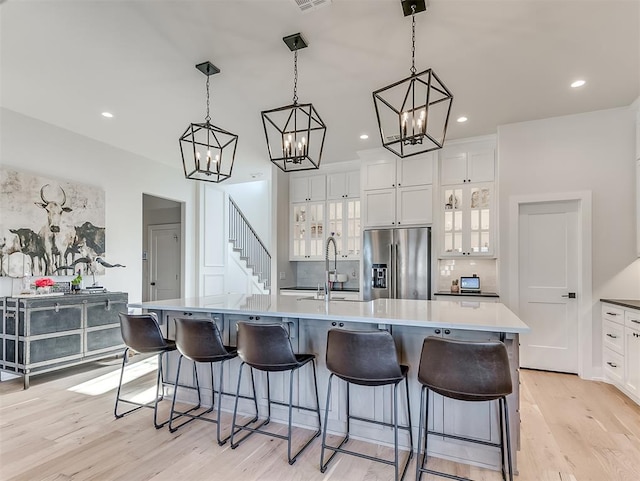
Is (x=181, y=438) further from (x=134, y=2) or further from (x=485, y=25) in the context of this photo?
(x=485, y=25)

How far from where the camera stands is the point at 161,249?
7441mm

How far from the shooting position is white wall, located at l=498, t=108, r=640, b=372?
3904 millimetres

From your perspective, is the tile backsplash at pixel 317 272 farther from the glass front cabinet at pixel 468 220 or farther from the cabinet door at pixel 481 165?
the cabinet door at pixel 481 165

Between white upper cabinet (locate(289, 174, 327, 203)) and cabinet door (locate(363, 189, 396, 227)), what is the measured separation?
A: 3.08ft

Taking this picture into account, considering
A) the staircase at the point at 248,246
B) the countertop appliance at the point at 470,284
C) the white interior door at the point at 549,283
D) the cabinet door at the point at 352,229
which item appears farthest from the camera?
the staircase at the point at 248,246

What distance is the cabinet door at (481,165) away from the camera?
187 inches

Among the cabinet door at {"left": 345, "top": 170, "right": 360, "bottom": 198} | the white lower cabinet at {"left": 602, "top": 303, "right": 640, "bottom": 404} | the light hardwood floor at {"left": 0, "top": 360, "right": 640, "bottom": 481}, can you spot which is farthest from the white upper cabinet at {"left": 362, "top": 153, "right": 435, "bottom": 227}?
the light hardwood floor at {"left": 0, "top": 360, "right": 640, "bottom": 481}

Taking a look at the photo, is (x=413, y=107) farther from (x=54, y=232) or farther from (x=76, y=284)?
(x=54, y=232)

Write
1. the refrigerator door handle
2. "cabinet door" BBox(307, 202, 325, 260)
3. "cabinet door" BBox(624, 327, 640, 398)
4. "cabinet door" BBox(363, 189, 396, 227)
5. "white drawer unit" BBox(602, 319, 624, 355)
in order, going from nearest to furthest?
"cabinet door" BBox(624, 327, 640, 398)
"white drawer unit" BBox(602, 319, 624, 355)
the refrigerator door handle
"cabinet door" BBox(363, 189, 396, 227)
"cabinet door" BBox(307, 202, 325, 260)

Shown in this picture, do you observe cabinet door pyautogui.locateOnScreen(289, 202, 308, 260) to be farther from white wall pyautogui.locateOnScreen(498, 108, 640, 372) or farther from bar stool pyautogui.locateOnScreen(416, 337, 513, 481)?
bar stool pyautogui.locateOnScreen(416, 337, 513, 481)

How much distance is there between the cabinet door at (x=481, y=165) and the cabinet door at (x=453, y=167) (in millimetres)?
63

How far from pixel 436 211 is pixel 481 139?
3.58 ft

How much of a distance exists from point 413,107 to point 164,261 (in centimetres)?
655

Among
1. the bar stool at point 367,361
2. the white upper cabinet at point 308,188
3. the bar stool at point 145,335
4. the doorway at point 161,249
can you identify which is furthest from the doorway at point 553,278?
the doorway at point 161,249
